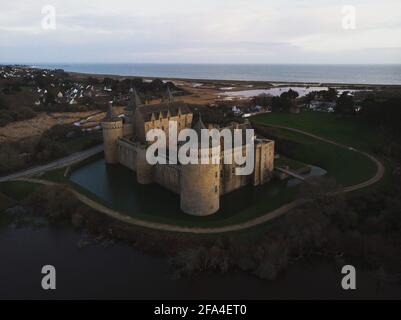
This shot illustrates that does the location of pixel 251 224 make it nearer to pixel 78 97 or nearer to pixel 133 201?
pixel 133 201

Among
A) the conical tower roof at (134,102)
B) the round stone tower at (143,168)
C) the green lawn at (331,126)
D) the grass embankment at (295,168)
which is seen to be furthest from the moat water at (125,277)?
the green lawn at (331,126)

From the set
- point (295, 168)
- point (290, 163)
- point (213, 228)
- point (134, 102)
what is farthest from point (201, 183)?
point (134, 102)

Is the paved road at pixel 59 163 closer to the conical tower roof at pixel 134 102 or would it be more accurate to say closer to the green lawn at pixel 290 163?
the conical tower roof at pixel 134 102

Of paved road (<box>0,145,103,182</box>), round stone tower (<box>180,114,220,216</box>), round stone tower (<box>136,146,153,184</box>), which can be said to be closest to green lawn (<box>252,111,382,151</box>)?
round stone tower (<box>180,114,220,216</box>)

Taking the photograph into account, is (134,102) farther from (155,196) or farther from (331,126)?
(331,126)

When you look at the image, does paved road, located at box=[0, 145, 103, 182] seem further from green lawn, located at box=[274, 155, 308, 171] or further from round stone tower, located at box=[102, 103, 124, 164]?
green lawn, located at box=[274, 155, 308, 171]

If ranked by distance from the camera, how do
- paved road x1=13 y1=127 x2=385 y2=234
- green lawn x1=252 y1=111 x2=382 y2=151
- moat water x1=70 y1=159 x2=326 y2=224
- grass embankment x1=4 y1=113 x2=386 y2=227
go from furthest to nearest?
green lawn x1=252 y1=111 x2=382 y2=151 < moat water x1=70 y1=159 x2=326 y2=224 < grass embankment x1=4 y1=113 x2=386 y2=227 < paved road x1=13 y1=127 x2=385 y2=234
